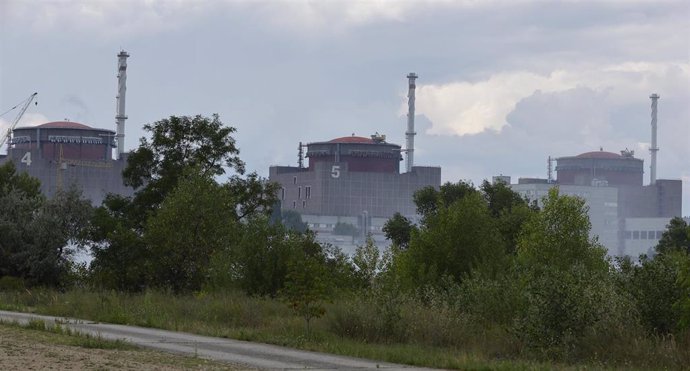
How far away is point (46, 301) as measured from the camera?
3878cm

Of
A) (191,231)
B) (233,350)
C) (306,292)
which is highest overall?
(191,231)

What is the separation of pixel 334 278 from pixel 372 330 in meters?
17.4

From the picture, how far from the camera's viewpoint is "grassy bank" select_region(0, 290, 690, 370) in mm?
20703

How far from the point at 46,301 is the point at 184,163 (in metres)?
27.6

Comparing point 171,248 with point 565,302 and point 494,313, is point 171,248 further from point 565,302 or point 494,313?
point 565,302

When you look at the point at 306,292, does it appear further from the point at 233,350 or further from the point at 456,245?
the point at 456,245

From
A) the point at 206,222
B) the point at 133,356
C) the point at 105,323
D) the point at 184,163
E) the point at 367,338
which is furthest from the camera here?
the point at 184,163

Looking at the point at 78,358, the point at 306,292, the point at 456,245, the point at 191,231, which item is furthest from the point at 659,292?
the point at 191,231

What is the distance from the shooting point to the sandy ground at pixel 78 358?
18.5 metres

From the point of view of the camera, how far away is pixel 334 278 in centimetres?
4338

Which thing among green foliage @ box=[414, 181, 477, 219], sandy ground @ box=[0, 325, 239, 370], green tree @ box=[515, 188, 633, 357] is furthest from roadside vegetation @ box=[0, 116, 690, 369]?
green foliage @ box=[414, 181, 477, 219]

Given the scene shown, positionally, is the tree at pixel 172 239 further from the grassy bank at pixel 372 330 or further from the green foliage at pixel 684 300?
the green foliage at pixel 684 300

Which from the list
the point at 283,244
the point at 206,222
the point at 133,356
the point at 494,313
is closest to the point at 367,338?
the point at 494,313

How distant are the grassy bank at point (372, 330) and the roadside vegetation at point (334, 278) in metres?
0.05
